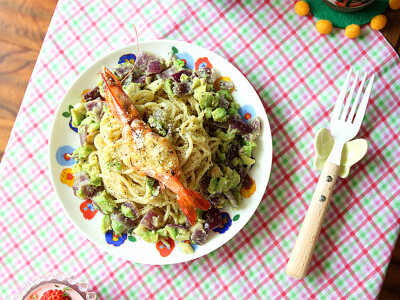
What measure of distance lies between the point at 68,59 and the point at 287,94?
1.45 meters

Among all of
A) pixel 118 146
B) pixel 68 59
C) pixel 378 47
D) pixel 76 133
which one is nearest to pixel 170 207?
pixel 118 146

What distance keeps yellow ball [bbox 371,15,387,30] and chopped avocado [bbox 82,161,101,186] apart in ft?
6.24

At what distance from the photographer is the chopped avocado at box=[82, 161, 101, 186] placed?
265 centimetres

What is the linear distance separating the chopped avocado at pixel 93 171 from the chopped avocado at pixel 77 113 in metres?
0.27

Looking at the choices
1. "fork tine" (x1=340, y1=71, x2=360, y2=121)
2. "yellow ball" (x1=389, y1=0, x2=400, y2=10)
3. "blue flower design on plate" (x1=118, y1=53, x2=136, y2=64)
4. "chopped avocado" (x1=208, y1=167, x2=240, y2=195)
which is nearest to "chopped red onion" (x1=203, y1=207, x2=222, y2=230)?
"chopped avocado" (x1=208, y1=167, x2=240, y2=195)

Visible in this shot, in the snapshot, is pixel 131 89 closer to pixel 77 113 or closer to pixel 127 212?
pixel 77 113

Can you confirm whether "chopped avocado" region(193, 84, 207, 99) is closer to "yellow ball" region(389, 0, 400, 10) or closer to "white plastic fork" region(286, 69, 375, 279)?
"white plastic fork" region(286, 69, 375, 279)

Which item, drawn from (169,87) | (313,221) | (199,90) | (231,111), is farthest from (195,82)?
(313,221)

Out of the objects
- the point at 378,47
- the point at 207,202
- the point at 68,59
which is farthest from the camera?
the point at 68,59

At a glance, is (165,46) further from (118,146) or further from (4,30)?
(4,30)

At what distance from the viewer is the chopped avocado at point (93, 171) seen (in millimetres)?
2654

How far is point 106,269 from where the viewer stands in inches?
112

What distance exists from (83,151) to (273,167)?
118cm

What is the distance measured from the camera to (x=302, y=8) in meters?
2.73
